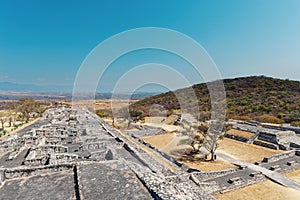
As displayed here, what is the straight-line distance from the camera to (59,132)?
20.0 m

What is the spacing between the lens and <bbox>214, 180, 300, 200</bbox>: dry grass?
39.3 ft

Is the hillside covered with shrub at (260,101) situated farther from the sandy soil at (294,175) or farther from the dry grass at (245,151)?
the sandy soil at (294,175)

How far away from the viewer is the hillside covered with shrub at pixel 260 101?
43.0 m

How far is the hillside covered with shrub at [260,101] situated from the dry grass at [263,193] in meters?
25.9

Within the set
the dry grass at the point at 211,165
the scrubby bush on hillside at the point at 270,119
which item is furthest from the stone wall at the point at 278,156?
the scrubby bush on hillside at the point at 270,119

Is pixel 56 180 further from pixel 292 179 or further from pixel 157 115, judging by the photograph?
pixel 157 115

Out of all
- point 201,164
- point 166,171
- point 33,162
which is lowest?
point 201,164

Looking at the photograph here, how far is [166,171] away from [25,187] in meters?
7.99

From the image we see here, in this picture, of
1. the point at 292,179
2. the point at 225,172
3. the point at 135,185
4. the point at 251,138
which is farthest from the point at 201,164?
the point at 135,185

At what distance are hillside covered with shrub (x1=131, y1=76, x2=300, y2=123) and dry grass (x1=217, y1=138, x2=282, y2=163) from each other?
45.6ft

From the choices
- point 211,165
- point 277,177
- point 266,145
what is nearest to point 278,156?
point 277,177

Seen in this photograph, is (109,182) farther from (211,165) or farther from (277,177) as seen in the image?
(277,177)

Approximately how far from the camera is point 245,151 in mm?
22531

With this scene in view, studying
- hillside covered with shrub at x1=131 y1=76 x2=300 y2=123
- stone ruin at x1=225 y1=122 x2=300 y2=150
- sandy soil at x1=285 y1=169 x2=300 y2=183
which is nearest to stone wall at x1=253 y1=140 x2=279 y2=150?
stone ruin at x1=225 y1=122 x2=300 y2=150
